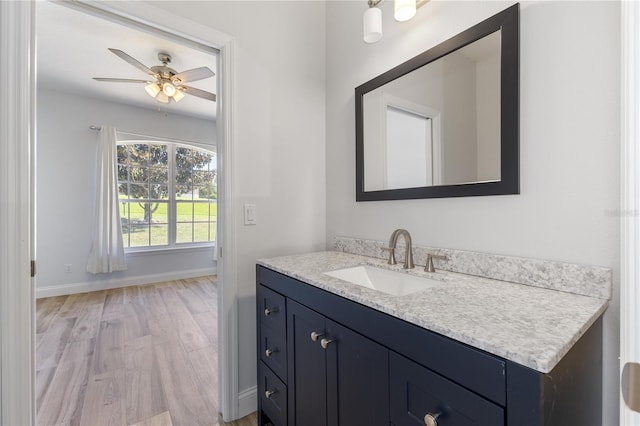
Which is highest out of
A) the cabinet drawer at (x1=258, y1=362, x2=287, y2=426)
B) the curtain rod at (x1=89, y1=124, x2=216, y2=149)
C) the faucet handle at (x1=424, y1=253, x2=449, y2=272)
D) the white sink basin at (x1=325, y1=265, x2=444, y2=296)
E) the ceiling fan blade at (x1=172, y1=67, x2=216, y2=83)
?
the ceiling fan blade at (x1=172, y1=67, x2=216, y2=83)

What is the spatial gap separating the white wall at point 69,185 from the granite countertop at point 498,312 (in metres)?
4.18

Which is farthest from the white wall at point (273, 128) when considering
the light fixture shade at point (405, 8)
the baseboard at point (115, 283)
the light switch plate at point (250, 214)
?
the baseboard at point (115, 283)

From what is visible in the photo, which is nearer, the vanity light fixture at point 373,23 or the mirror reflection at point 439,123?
the mirror reflection at point 439,123

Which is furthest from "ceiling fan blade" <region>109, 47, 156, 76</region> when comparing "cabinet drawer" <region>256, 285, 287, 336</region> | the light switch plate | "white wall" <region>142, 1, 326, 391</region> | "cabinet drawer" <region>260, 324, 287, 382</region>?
"cabinet drawer" <region>260, 324, 287, 382</region>

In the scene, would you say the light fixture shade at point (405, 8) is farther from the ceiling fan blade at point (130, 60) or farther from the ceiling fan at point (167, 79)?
the ceiling fan blade at point (130, 60)

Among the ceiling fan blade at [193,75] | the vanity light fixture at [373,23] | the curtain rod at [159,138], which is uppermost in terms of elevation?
the ceiling fan blade at [193,75]

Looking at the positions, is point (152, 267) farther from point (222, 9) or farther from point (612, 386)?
point (612, 386)

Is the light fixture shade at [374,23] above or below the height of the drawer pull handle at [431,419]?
above

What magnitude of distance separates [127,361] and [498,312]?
8.41 feet

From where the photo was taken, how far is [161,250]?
14.6 ft

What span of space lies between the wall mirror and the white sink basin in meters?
0.39

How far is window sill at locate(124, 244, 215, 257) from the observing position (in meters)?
4.22

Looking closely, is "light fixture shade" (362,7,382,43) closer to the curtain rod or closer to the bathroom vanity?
the bathroom vanity

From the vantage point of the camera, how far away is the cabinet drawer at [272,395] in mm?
1258
